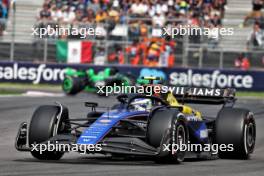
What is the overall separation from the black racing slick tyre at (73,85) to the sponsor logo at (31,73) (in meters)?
3.62

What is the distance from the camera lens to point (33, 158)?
10547 mm

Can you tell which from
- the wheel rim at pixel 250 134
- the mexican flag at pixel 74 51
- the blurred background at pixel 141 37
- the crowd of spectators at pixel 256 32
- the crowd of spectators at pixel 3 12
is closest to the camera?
the wheel rim at pixel 250 134

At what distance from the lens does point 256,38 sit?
90.1 ft

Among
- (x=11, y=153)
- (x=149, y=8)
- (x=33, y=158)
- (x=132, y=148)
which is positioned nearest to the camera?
(x=132, y=148)

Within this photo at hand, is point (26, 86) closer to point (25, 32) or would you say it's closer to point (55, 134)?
point (25, 32)

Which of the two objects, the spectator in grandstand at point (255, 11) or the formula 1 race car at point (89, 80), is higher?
the spectator in grandstand at point (255, 11)

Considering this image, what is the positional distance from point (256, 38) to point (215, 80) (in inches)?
80.5

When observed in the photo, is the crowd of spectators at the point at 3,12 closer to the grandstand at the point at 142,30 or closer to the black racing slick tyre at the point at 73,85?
the grandstand at the point at 142,30

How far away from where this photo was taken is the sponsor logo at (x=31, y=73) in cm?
2925

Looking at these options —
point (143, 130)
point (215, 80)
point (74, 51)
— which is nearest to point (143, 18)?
point (74, 51)

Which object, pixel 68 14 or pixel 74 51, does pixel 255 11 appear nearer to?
pixel 74 51

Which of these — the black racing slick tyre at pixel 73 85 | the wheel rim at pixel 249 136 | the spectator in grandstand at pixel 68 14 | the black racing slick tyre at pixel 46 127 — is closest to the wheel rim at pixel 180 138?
the wheel rim at pixel 249 136

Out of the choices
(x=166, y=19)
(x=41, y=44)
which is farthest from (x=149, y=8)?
(x=41, y=44)

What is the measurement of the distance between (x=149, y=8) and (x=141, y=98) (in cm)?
1869
